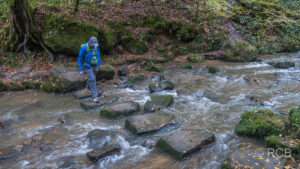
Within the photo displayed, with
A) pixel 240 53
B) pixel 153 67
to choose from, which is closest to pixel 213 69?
pixel 153 67

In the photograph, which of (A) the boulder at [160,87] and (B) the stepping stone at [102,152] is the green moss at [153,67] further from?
(B) the stepping stone at [102,152]

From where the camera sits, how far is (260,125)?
561 cm

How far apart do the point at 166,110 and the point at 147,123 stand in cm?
145

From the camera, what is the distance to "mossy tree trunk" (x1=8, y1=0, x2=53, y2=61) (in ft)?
37.7

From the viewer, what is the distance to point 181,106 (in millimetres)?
8078

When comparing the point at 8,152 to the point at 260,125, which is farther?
the point at 260,125

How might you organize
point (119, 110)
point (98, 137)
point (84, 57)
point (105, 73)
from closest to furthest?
point (98, 137), point (119, 110), point (84, 57), point (105, 73)

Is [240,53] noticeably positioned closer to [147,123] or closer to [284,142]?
[147,123]

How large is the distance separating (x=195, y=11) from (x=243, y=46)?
4.81 meters

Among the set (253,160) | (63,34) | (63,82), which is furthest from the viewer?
(63,34)

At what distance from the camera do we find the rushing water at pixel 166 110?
518 cm

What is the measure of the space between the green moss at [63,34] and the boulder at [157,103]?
603 centimetres

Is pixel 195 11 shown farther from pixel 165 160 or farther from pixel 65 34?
pixel 165 160

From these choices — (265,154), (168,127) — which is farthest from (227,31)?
(265,154)
